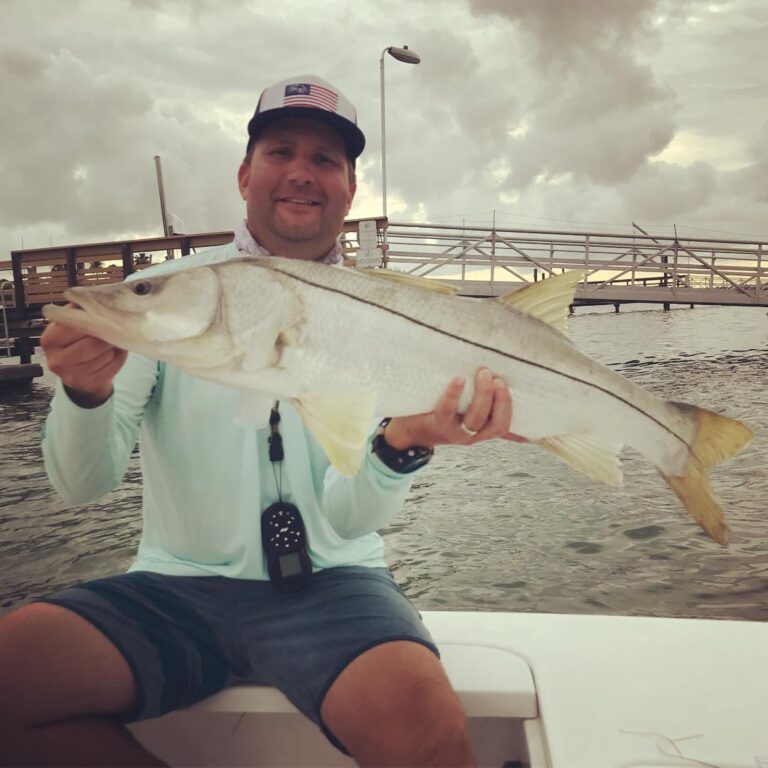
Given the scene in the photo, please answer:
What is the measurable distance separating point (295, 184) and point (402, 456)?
128 cm

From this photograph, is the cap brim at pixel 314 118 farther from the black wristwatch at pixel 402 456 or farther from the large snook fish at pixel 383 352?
the black wristwatch at pixel 402 456

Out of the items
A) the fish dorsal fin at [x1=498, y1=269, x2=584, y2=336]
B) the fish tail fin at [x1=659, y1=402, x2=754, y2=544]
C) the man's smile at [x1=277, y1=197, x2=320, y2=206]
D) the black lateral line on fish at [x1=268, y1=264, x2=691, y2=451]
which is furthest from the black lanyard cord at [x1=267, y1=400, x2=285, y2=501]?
the fish tail fin at [x1=659, y1=402, x2=754, y2=544]

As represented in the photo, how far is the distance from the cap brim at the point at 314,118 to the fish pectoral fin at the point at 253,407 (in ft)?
4.51

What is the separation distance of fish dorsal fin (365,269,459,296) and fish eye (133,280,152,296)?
0.63 metres

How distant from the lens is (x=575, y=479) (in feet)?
30.3

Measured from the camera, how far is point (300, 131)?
9.49 ft

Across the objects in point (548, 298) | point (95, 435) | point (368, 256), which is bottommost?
point (95, 435)

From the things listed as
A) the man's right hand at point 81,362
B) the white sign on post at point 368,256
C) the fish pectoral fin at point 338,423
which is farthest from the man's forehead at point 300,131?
the white sign on post at point 368,256

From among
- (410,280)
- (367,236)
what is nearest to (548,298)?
(410,280)

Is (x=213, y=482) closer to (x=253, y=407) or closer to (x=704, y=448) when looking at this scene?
(x=253, y=407)

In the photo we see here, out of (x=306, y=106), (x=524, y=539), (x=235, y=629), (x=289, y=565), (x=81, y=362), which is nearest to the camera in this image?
(x=81, y=362)

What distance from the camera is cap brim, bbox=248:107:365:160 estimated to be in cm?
280

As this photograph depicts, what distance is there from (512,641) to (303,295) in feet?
5.09

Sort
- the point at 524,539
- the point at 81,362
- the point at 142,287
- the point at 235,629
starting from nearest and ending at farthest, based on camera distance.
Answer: the point at 142,287 < the point at 81,362 < the point at 235,629 < the point at 524,539
